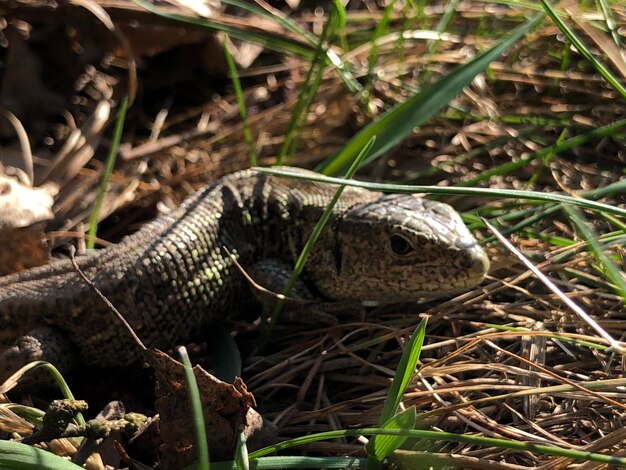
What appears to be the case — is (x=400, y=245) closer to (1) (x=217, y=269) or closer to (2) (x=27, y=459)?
(1) (x=217, y=269)

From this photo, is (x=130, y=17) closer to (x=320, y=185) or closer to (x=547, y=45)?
(x=320, y=185)

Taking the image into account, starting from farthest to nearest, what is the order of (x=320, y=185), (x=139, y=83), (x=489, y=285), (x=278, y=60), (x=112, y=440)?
(x=278, y=60), (x=139, y=83), (x=320, y=185), (x=489, y=285), (x=112, y=440)

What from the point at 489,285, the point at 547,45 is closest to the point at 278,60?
the point at 547,45

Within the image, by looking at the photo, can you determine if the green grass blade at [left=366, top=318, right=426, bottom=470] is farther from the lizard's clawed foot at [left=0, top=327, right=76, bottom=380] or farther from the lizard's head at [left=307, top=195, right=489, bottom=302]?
the lizard's clawed foot at [left=0, top=327, right=76, bottom=380]

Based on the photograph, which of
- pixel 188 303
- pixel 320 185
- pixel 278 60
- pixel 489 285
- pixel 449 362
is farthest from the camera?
pixel 278 60

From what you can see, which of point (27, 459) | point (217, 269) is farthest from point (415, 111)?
point (27, 459)

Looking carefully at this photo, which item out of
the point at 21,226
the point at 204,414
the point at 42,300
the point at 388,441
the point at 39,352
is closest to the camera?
the point at 388,441
